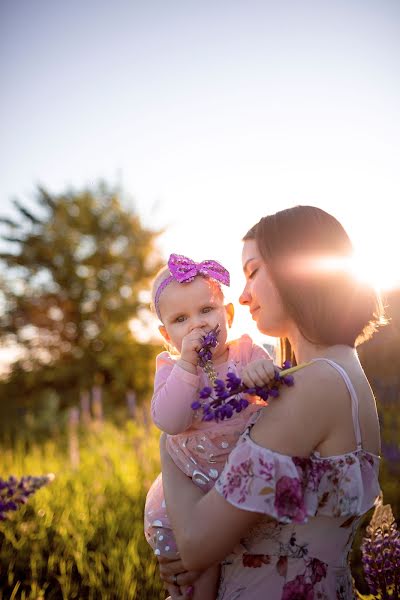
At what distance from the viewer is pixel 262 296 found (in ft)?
6.44

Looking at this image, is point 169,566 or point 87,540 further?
point 87,540

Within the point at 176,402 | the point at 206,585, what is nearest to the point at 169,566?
the point at 206,585

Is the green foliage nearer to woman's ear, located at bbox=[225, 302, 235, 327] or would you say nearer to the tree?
woman's ear, located at bbox=[225, 302, 235, 327]

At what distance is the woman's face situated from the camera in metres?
1.94

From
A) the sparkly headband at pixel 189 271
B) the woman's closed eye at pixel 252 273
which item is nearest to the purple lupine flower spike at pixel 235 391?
the woman's closed eye at pixel 252 273

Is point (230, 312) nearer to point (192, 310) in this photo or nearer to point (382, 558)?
point (192, 310)

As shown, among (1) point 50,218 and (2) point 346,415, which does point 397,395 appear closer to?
(2) point 346,415

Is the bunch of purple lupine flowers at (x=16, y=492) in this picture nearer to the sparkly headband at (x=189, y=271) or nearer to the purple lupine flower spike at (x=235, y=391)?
the sparkly headband at (x=189, y=271)

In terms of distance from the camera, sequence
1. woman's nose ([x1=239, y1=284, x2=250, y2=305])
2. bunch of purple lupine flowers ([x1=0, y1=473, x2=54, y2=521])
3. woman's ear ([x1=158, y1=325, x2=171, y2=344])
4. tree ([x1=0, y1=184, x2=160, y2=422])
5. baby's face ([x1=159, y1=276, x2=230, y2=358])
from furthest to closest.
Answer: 1. tree ([x1=0, y1=184, x2=160, y2=422])
2. bunch of purple lupine flowers ([x1=0, y1=473, x2=54, y2=521])
3. woman's ear ([x1=158, y1=325, x2=171, y2=344])
4. baby's face ([x1=159, y1=276, x2=230, y2=358])
5. woman's nose ([x1=239, y1=284, x2=250, y2=305])

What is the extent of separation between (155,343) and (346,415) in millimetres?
17991

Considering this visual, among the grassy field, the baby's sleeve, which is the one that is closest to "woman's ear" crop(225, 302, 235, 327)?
the baby's sleeve

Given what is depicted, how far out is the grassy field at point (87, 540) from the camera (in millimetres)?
3336

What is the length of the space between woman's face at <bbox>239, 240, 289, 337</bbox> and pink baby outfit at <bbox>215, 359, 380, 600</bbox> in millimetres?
422

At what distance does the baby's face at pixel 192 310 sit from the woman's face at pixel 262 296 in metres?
0.24
